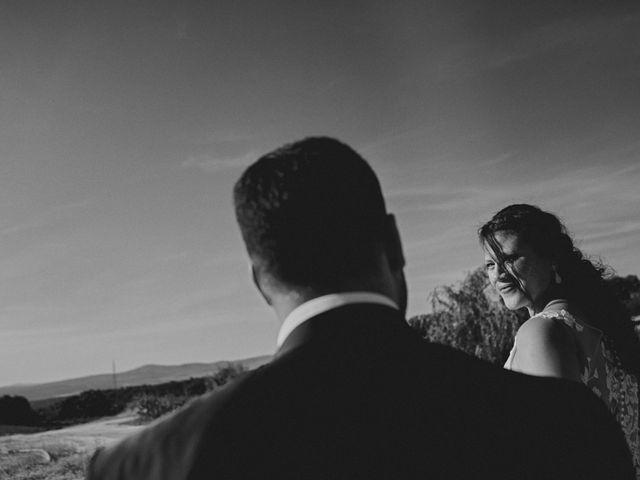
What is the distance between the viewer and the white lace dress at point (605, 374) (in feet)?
8.05

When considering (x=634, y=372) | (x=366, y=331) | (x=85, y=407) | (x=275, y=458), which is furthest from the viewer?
(x=85, y=407)

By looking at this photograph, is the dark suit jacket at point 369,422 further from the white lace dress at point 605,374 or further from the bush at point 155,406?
the bush at point 155,406

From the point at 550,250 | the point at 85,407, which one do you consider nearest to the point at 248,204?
the point at 550,250

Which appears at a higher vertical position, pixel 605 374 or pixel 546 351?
pixel 546 351

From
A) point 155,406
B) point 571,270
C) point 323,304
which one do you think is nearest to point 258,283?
point 323,304

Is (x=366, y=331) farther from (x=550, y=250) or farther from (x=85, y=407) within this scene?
(x=85, y=407)

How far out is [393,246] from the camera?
1.26 metres

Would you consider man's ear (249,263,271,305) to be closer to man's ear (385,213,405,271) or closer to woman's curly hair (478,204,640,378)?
man's ear (385,213,405,271)

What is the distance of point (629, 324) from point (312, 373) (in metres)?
2.14

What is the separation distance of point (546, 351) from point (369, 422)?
1.46m

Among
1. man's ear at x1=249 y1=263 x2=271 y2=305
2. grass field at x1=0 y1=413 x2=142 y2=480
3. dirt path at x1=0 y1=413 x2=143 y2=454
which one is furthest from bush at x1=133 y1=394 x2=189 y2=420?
man's ear at x1=249 y1=263 x2=271 y2=305

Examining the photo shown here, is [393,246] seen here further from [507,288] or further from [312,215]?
[507,288]

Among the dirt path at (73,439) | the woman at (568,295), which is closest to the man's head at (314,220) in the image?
the woman at (568,295)

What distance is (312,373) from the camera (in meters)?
1.08
